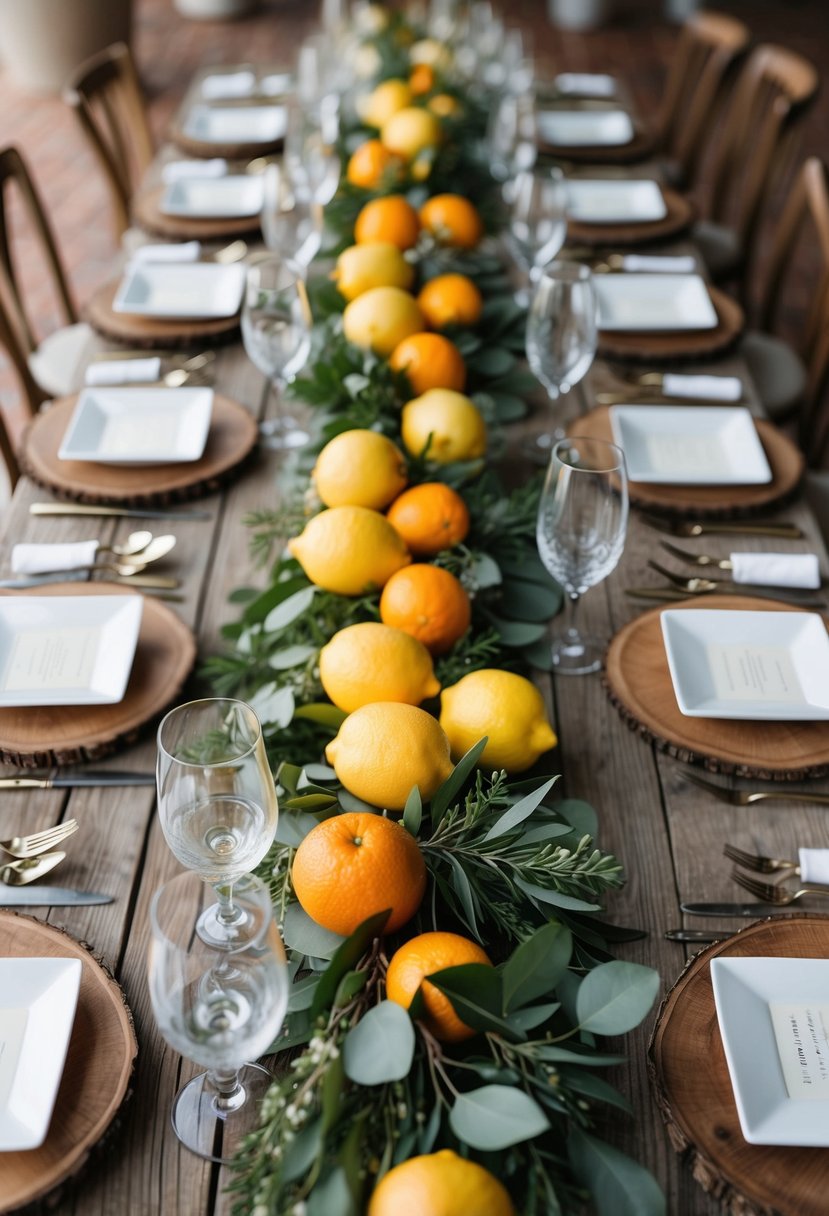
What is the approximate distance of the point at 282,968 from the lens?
2.40 feet

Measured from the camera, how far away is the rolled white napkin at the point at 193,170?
243cm

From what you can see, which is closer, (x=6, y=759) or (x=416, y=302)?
(x=6, y=759)

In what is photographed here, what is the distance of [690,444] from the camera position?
166cm

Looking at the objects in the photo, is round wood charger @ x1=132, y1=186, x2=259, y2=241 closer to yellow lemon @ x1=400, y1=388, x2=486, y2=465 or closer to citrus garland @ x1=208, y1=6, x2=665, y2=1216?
citrus garland @ x1=208, y1=6, x2=665, y2=1216

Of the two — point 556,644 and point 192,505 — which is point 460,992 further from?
point 192,505

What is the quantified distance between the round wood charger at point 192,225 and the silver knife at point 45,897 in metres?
1.54

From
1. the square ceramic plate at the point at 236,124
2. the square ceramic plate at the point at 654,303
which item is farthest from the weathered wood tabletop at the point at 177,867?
the square ceramic plate at the point at 236,124

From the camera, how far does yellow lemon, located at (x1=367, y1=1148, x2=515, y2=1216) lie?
0.69 m

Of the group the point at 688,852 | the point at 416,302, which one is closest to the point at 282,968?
the point at 688,852

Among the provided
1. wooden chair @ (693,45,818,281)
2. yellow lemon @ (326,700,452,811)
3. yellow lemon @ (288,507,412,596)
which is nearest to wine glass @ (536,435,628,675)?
yellow lemon @ (288,507,412,596)

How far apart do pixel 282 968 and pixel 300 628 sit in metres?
0.56

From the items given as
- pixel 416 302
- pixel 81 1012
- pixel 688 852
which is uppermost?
pixel 416 302

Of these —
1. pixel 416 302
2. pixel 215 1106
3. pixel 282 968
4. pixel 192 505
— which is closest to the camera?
pixel 282 968

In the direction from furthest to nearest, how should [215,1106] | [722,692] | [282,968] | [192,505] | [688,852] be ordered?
[192,505]
[722,692]
[688,852]
[215,1106]
[282,968]
